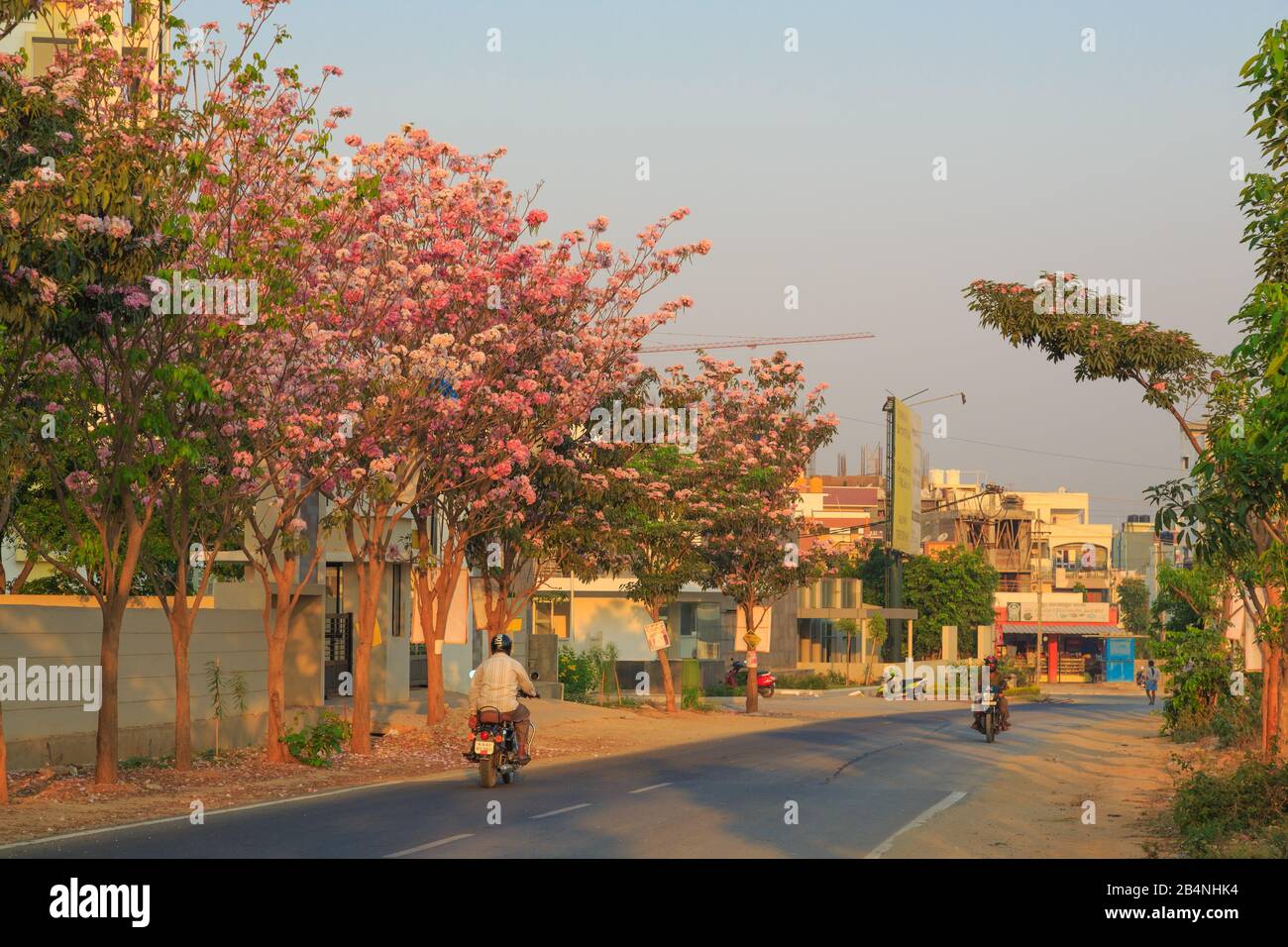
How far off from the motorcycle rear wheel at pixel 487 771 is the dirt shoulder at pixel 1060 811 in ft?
18.1

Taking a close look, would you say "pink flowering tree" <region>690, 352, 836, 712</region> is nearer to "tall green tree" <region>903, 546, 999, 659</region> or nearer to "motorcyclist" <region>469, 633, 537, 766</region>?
"motorcyclist" <region>469, 633, 537, 766</region>

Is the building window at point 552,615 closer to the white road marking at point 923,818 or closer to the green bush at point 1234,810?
the white road marking at point 923,818

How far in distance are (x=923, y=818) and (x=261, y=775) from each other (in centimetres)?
983

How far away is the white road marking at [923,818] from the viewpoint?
1445 cm

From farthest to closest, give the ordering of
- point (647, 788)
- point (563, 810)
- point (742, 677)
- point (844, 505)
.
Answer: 1. point (844, 505)
2. point (742, 677)
3. point (647, 788)
4. point (563, 810)

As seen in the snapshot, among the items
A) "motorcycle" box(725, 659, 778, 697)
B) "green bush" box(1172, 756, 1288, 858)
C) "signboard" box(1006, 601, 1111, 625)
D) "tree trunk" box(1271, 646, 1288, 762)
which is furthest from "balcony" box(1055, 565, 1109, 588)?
"green bush" box(1172, 756, 1288, 858)

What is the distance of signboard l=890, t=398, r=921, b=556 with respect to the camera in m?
79.6

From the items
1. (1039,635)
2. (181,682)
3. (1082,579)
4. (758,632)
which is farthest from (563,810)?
(1082,579)

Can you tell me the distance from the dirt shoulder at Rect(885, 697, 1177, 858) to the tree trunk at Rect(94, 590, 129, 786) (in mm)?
10104

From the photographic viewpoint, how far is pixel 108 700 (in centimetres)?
1967

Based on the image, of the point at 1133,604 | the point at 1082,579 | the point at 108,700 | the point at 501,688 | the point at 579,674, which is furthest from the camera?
the point at 1082,579

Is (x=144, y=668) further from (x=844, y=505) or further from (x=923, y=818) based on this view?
(x=844, y=505)

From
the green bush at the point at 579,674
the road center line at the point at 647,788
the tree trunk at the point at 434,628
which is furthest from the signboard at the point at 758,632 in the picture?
the road center line at the point at 647,788
